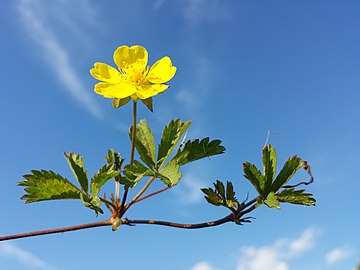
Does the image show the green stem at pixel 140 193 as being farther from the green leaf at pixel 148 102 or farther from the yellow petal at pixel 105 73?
the yellow petal at pixel 105 73

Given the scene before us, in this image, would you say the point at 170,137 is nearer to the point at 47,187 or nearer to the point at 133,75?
the point at 133,75

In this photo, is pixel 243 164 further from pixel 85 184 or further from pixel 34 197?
pixel 34 197

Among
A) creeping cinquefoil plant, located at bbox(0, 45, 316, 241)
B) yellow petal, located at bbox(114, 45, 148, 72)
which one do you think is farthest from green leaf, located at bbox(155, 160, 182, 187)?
yellow petal, located at bbox(114, 45, 148, 72)

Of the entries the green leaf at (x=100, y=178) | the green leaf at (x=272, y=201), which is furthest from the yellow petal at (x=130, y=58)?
the green leaf at (x=272, y=201)

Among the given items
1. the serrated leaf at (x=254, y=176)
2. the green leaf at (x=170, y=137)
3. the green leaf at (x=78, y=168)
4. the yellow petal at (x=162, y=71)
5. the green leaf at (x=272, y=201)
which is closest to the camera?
the green leaf at (x=272, y=201)

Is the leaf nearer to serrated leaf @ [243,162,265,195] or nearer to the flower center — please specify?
serrated leaf @ [243,162,265,195]

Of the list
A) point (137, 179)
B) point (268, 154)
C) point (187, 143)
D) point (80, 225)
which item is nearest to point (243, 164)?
point (268, 154)
